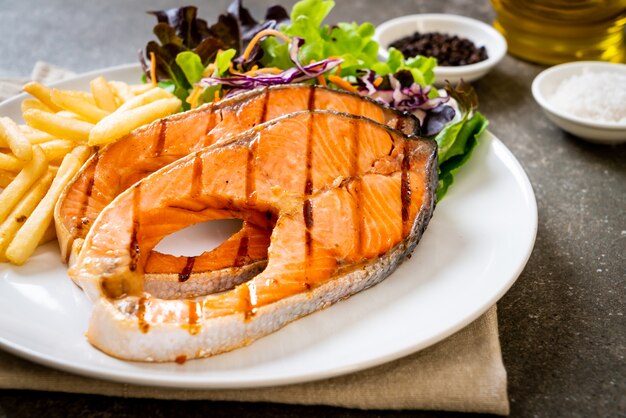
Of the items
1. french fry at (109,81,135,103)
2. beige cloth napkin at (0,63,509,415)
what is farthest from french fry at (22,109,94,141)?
beige cloth napkin at (0,63,509,415)

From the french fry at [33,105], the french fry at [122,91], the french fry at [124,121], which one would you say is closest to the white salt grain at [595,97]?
the french fry at [124,121]

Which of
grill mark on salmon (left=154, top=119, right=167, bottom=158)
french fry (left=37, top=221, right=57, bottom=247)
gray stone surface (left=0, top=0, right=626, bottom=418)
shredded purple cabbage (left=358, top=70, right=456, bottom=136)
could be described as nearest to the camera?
gray stone surface (left=0, top=0, right=626, bottom=418)

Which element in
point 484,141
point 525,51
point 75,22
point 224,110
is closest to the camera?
point 224,110

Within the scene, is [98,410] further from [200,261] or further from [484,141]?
[484,141]

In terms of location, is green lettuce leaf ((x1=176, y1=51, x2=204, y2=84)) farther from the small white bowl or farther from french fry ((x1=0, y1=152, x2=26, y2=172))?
the small white bowl

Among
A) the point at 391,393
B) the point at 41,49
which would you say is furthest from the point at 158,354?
the point at 41,49

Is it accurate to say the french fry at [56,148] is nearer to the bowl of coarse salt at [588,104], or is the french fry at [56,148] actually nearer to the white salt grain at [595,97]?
the bowl of coarse salt at [588,104]

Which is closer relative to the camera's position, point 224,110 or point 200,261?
point 200,261
